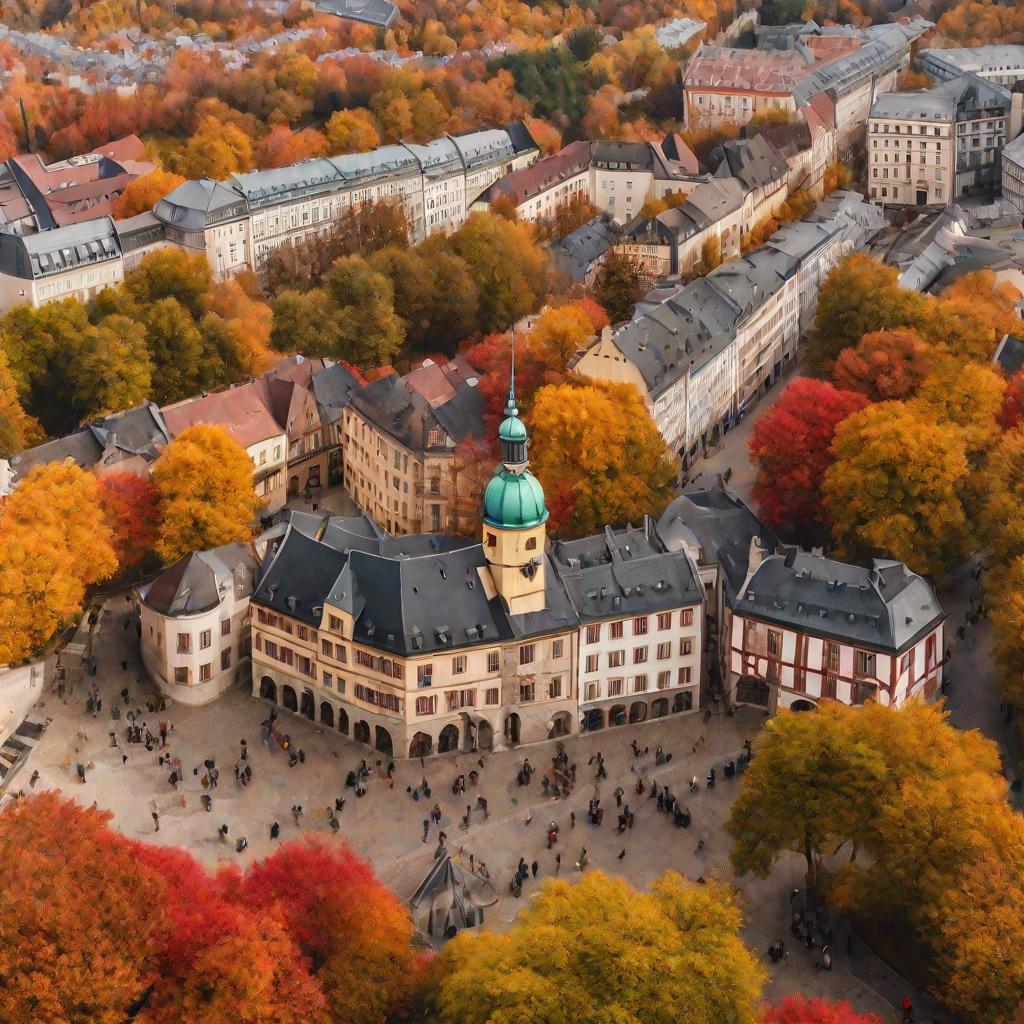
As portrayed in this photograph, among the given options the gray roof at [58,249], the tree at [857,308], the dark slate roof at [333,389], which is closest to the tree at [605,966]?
the dark slate roof at [333,389]

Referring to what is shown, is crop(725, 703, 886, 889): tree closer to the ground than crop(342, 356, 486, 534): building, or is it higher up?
higher up

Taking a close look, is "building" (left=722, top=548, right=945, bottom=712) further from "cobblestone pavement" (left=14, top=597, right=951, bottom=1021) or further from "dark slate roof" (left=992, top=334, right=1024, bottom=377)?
"dark slate roof" (left=992, top=334, right=1024, bottom=377)

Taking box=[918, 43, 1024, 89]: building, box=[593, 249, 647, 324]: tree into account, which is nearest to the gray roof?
box=[593, 249, 647, 324]: tree

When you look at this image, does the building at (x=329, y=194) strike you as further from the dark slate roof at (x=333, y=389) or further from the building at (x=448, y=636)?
the building at (x=448, y=636)

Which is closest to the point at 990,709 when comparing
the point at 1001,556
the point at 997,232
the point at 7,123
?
the point at 1001,556

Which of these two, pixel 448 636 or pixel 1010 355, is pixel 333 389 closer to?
pixel 448 636

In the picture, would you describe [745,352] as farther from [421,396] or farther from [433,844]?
[433,844]
